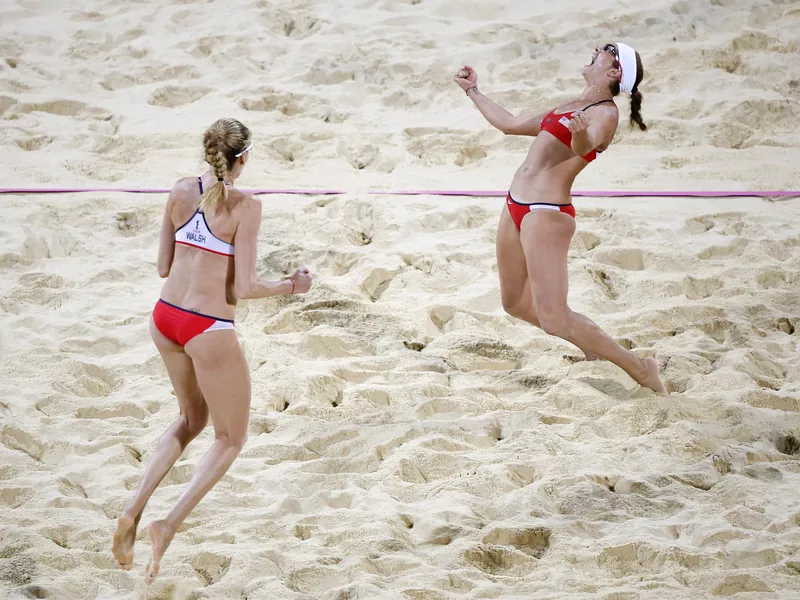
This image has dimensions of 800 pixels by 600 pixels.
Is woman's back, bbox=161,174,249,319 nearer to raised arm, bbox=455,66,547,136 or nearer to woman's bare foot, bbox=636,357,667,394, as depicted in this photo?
raised arm, bbox=455,66,547,136

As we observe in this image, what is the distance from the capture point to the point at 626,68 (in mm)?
4418

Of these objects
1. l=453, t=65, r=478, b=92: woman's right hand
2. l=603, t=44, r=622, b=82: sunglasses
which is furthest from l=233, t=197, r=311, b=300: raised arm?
l=603, t=44, r=622, b=82: sunglasses

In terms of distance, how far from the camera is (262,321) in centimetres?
543

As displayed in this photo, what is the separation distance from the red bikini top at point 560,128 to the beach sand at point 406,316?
114cm

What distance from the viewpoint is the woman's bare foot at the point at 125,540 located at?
3395mm

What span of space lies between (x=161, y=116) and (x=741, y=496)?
524cm

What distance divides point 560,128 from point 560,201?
33 centimetres

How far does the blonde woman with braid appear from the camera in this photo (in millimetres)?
3393

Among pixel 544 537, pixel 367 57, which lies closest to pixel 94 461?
pixel 544 537

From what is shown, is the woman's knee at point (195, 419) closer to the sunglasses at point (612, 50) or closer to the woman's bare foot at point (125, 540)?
the woman's bare foot at point (125, 540)

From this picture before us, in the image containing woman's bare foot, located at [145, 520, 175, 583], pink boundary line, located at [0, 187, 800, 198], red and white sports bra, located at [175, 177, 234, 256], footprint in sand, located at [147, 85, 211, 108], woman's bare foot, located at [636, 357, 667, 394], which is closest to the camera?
woman's bare foot, located at [145, 520, 175, 583]

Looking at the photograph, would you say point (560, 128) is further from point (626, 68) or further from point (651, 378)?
point (651, 378)

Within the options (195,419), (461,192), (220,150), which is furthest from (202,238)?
(461,192)

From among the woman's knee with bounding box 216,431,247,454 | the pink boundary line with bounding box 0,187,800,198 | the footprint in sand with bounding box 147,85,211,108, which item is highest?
the footprint in sand with bounding box 147,85,211,108
